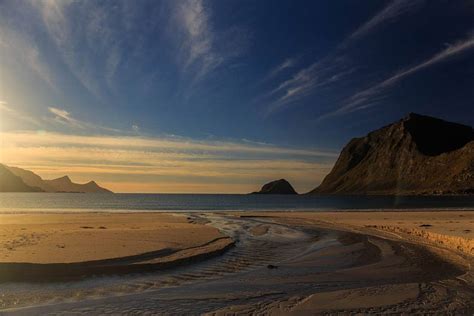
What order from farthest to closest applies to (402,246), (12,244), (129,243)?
(402,246) → (129,243) → (12,244)

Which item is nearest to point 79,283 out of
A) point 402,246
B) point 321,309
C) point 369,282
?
point 321,309

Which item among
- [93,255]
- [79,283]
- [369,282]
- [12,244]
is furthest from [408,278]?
[12,244]

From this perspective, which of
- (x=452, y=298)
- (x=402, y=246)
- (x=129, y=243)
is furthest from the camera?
(x=402, y=246)

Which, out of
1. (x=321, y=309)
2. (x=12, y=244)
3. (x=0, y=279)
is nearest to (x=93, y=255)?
(x=0, y=279)

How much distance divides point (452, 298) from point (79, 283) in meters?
13.0

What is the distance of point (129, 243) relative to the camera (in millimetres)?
24875

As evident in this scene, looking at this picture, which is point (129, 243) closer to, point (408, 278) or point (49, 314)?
point (49, 314)

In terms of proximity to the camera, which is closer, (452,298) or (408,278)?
(452,298)

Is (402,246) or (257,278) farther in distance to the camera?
(402,246)

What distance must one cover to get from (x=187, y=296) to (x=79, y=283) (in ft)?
15.1

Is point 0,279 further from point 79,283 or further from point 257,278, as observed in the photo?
point 257,278

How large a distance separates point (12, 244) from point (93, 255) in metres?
6.19

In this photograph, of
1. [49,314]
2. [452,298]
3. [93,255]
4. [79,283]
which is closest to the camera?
[49,314]

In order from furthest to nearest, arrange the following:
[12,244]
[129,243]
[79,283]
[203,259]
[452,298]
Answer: [129,243] < [12,244] < [203,259] < [79,283] < [452,298]
